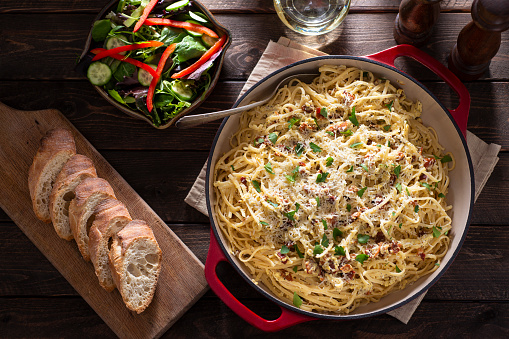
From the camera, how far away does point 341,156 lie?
2.82m

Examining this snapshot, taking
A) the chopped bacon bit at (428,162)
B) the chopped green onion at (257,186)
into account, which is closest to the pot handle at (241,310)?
the chopped green onion at (257,186)

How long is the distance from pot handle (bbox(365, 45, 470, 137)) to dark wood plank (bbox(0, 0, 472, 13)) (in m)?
0.65

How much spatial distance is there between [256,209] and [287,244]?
302 millimetres

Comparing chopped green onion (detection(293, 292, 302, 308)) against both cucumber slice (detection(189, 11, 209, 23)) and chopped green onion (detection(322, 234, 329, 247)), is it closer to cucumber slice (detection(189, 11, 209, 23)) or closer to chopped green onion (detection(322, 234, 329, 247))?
chopped green onion (detection(322, 234, 329, 247))

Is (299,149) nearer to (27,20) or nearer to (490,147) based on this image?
(490,147)

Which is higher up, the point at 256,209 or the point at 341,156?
the point at 341,156

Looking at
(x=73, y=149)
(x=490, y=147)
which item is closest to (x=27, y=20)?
(x=73, y=149)

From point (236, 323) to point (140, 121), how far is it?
5.57 feet

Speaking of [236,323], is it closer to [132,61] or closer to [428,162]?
[428,162]

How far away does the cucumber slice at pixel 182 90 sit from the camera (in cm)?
311

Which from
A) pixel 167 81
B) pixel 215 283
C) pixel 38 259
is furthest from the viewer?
pixel 38 259

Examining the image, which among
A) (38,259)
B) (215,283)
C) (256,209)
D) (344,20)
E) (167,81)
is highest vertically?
(344,20)

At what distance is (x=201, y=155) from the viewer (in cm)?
338

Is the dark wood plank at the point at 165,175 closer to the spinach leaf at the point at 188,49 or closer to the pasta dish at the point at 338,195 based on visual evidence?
the pasta dish at the point at 338,195
